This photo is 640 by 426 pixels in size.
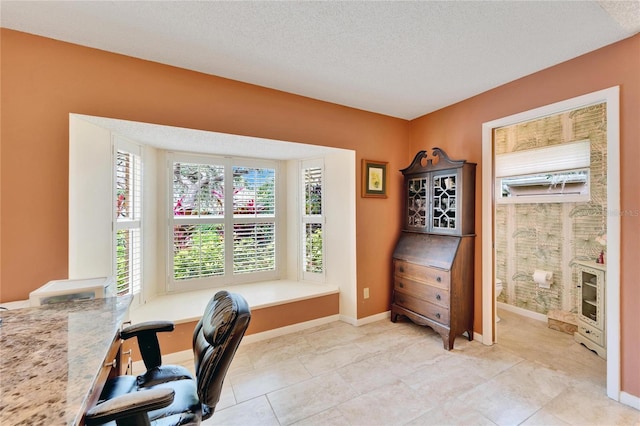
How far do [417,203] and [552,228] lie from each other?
5.36 feet

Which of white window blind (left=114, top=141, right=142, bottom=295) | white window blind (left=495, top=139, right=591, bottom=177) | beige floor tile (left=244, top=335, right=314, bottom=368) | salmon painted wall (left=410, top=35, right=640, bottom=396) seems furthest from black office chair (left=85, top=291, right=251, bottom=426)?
white window blind (left=495, top=139, right=591, bottom=177)

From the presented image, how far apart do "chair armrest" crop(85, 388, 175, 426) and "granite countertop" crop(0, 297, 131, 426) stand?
0.28 feet

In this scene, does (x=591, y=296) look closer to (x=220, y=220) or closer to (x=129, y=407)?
(x=129, y=407)

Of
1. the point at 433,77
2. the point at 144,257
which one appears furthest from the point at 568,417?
the point at 144,257

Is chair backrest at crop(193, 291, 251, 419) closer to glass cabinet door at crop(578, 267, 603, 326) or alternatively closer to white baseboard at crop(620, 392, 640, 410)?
white baseboard at crop(620, 392, 640, 410)

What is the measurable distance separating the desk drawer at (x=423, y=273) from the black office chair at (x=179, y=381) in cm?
201

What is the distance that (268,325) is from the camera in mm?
2676

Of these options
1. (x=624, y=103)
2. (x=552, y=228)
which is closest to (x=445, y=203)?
(x=624, y=103)

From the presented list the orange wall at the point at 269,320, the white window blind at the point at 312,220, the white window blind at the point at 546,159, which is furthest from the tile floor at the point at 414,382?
the white window blind at the point at 546,159

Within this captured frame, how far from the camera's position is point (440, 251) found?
2619mm

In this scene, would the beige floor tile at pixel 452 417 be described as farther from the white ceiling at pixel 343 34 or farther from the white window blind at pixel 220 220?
the white ceiling at pixel 343 34

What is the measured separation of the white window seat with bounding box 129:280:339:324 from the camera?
231 cm

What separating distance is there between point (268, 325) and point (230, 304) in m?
1.65

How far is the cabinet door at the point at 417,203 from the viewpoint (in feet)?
9.47
